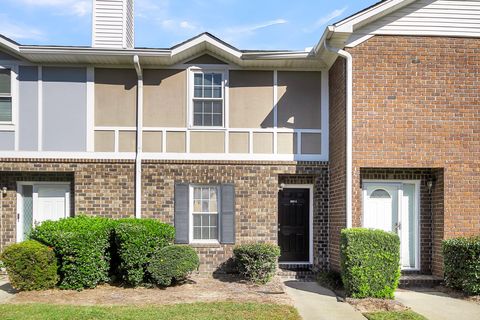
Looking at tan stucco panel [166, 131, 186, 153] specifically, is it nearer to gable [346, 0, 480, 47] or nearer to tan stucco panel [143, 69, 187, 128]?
tan stucco panel [143, 69, 187, 128]

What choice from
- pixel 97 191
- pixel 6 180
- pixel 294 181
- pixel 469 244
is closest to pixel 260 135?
Answer: pixel 294 181

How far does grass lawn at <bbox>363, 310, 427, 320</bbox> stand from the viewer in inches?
287

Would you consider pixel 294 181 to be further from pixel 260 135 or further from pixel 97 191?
pixel 97 191

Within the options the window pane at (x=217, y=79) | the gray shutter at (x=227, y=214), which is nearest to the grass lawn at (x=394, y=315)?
the gray shutter at (x=227, y=214)

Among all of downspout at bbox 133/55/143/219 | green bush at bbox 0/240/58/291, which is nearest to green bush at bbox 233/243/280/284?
downspout at bbox 133/55/143/219

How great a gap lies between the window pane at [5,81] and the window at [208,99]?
458cm

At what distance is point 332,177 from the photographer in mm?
10727

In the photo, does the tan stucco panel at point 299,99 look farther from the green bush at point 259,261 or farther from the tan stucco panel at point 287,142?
the green bush at point 259,261

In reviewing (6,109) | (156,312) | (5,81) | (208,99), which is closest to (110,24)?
(5,81)

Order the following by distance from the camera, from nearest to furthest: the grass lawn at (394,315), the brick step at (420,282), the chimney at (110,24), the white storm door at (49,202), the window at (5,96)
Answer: the grass lawn at (394,315) < the brick step at (420,282) < the window at (5,96) < the white storm door at (49,202) < the chimney at (110,24)

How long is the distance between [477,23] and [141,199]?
872 centimetres

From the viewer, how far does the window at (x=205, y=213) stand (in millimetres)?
10898

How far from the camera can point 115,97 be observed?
1102 cm

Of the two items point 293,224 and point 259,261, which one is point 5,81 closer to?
point 259,261
